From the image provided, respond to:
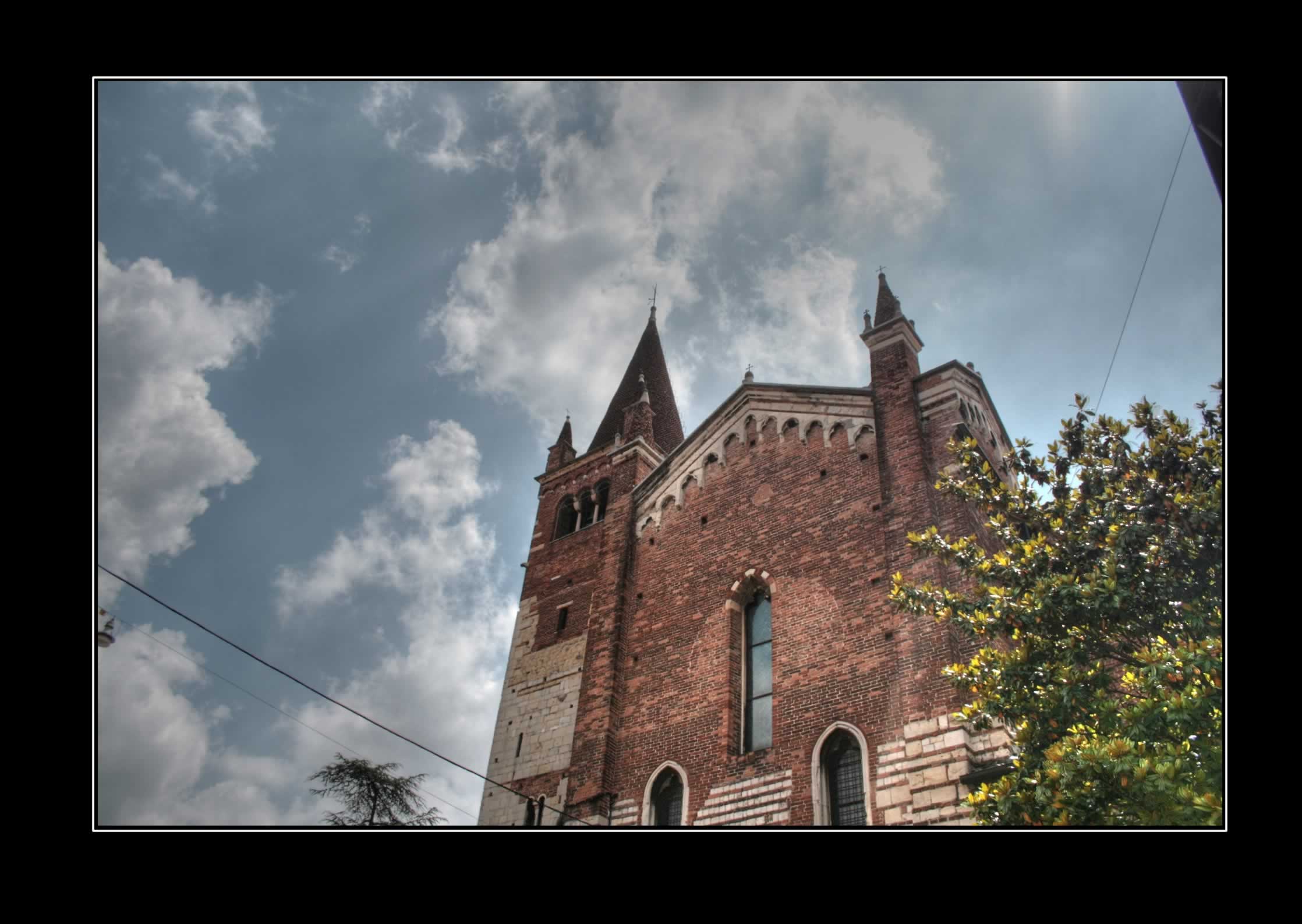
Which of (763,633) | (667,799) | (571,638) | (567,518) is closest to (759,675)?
(763,633)

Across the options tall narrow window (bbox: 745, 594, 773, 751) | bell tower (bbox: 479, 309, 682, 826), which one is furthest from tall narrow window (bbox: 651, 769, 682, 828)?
tall narrow window (bbox: 745, 594, 773, 751)

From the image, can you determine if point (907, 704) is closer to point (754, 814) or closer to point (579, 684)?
point (754, 814)

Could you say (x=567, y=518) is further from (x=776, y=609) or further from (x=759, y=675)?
(x=759, y=675)

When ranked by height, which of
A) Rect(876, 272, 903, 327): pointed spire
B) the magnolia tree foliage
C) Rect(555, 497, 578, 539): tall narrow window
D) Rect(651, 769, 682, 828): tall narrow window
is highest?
Rect(876, 272, 903, 327): pointed spire

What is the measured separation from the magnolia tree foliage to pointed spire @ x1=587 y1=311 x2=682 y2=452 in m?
14.0

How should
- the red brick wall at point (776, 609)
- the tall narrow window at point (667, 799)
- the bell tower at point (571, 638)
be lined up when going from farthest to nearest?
the bell tower at point (571, 638) → the tall narrow window at point (667, 799) → the red brick wall at point (776, 609)

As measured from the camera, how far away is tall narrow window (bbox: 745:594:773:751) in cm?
1452

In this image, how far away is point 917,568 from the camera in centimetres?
1377

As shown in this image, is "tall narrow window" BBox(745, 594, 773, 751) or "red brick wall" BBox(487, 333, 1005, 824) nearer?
"red brick wall" BBox(487, 333, 1005, 824)

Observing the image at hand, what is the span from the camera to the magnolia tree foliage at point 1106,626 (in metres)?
7.50

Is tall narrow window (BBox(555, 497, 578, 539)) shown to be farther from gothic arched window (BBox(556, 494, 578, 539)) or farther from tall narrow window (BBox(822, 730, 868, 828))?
tall narrow window (BBox(822, 730, 868, 828))

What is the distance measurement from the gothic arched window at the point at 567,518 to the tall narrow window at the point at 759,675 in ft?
21.0

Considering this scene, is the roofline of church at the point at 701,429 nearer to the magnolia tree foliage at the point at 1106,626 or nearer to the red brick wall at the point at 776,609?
the red brick wall at the point at 776,609

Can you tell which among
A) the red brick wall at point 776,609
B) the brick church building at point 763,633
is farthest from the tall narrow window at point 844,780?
the red brick wall at point 776,609
